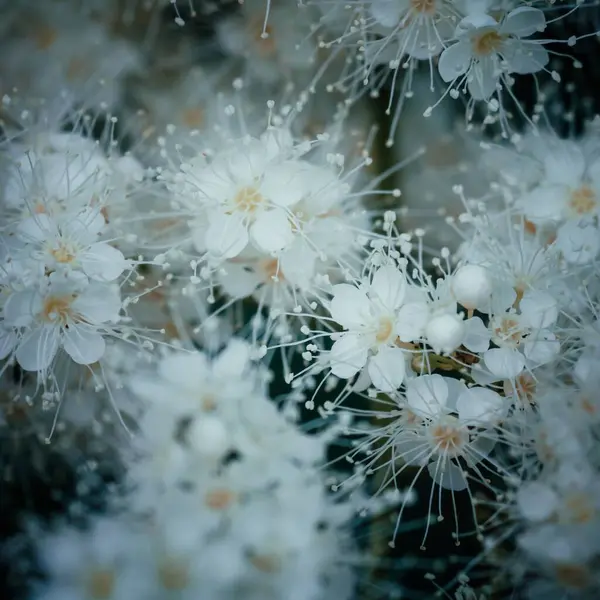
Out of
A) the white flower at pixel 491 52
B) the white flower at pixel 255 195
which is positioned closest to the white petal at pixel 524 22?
the white flower at pixel 491 52

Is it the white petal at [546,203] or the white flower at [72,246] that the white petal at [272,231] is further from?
the white petal at [546,203]

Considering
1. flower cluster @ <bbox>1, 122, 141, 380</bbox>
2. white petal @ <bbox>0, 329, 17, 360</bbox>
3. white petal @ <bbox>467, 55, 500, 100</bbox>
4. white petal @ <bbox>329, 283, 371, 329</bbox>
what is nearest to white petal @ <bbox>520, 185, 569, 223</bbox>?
white petal @ <bbox>467, 55, 500, 100</bbox>

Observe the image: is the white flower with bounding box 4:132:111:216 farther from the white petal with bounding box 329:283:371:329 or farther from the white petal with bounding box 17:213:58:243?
the white petal with bounding box 329:283:371:329

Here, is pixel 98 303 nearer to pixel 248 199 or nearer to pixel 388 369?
pixel 248 199

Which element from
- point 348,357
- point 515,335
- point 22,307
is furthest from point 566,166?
point 22,307

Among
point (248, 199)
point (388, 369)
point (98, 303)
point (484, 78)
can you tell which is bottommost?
point (388, 369)

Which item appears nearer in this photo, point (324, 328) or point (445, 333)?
point (445, 333)
